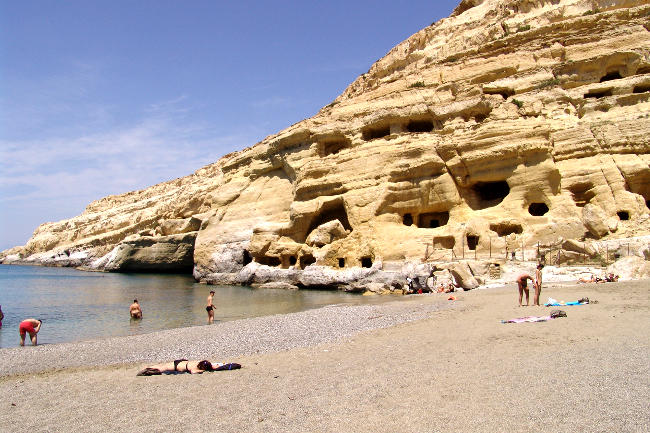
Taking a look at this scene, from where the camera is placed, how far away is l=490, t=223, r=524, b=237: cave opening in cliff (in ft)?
73.8

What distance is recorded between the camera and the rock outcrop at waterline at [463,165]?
22.6 meters

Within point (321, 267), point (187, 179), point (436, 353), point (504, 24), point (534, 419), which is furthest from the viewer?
point (187, 179)

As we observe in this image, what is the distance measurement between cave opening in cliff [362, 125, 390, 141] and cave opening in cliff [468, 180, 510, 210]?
6.99m

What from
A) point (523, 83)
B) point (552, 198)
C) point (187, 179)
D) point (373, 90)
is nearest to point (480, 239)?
point (552, 198)

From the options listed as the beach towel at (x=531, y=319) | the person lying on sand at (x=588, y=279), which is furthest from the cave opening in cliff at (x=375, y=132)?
the beach towel at (x=531, y=319)

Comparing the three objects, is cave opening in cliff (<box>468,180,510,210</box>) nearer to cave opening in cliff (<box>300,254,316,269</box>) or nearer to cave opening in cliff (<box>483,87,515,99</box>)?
cave opening in cliff (<box>483,87,515,99</box>)

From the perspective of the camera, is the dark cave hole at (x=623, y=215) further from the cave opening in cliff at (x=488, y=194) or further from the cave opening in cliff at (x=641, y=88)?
the cave opening in cliff at (x=641, y=88)

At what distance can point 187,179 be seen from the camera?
6216cm

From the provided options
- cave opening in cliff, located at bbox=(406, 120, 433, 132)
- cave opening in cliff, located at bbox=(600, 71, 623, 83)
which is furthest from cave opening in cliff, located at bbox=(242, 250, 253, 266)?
cave opening in cliff, located at bbox=(600, 71, 623, 83)

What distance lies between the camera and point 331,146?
105 ft

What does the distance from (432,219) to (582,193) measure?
24.7 ft

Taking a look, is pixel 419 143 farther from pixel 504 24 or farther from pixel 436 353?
pixel 436 353

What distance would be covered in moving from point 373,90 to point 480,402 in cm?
3121

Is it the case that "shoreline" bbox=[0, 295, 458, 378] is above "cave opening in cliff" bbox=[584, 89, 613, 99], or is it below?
below
